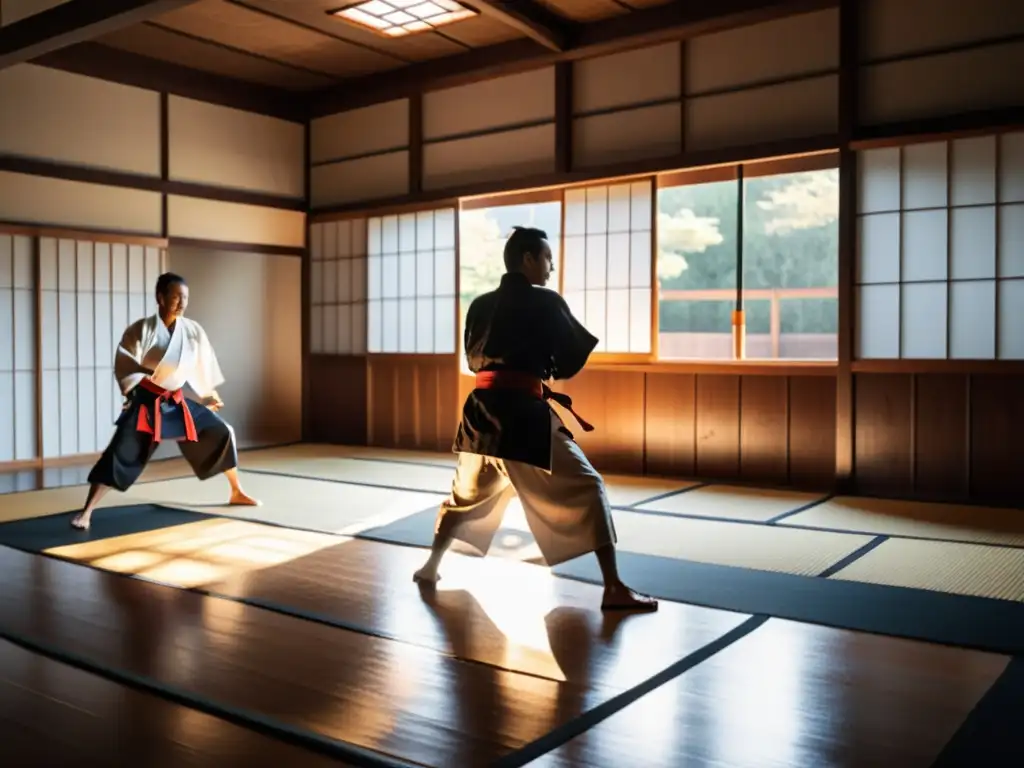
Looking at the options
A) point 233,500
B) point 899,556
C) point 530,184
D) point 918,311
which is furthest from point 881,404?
point 233,500

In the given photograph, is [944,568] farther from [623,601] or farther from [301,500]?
[301,500]

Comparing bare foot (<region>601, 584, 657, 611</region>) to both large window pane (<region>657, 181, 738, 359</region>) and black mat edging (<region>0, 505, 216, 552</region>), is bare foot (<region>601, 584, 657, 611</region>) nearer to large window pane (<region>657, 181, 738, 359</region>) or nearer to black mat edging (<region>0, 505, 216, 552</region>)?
black mat edging (<region>0, 505, 216, 552</region>)

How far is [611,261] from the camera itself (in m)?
6.12

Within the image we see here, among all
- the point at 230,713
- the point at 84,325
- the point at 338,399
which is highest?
the point at 84,325

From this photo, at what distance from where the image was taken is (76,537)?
12.7ft

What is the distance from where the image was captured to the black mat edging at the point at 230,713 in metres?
1.77

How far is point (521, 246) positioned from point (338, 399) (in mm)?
4981

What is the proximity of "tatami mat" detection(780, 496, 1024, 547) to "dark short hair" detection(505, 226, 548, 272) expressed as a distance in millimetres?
1966

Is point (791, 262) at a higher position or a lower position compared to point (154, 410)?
higher

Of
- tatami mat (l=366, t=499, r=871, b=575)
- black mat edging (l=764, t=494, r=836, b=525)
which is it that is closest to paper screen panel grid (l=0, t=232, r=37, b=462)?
tatami mat (l=366, t=499, r=871, b=575)

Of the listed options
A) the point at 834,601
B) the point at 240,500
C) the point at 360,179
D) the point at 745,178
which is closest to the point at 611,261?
the point at 745,178

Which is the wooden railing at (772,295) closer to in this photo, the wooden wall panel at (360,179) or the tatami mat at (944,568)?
the wooden wall panel at (360,179)

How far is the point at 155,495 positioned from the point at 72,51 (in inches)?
127

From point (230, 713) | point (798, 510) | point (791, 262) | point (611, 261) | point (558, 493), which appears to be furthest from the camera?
point (791, 262)
